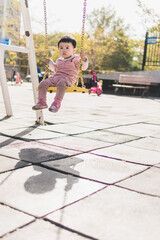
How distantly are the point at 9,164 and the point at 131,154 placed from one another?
47.9 inches

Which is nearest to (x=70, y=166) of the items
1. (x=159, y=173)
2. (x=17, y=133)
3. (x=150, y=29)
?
(x=159, y=173)

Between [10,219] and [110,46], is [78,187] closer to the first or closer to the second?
[10,219]

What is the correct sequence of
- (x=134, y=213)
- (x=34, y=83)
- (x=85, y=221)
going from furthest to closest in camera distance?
(x=34, y=83) < (x=134, y=213) < (x=85, y=221)

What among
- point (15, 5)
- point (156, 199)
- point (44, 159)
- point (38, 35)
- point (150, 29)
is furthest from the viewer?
point (38, 35)

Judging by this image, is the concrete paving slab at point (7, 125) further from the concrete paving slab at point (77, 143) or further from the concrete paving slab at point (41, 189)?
the concrete paving slab at point (41, 189)

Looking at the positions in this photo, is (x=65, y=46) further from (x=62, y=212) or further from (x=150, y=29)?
(x=150, y=29)

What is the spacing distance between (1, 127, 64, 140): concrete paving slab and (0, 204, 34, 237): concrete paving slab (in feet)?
6.13

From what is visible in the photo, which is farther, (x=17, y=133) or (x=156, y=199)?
(x=17, y=133)

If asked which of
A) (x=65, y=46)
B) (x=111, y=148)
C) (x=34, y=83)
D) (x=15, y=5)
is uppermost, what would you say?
(x=15, y=5)

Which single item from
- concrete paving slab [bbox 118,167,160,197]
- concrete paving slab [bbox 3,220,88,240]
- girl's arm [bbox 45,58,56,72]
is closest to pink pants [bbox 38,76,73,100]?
girl's arm [bbox 45,58,56,72]

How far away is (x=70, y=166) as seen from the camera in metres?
2.41

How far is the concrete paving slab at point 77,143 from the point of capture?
312 cm

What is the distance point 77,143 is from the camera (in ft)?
10.9

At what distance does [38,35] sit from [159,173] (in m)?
34.6
